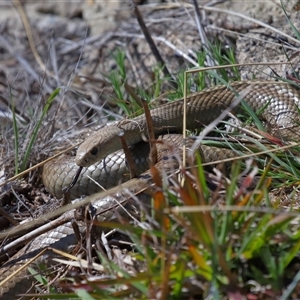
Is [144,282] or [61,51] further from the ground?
[144,282]

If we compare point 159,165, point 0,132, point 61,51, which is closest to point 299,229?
Result: point 159,165

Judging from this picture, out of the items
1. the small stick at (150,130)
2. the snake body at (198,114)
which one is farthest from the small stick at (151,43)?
the small stick at (150,130)

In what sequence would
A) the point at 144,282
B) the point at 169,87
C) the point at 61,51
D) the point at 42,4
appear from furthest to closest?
the point at 42,4 → the point at 61,51 → the point at 169,87 → the point at 144,282

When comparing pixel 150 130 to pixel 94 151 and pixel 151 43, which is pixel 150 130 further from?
pixel 151 43

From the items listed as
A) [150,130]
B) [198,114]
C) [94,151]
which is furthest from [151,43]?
[150,130]

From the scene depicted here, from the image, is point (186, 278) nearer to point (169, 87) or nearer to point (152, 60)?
point (169, 87)

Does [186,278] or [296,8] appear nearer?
[186,278]

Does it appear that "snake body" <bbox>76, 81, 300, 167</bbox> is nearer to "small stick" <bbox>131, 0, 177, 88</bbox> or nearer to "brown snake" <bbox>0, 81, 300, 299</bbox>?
"brown snake" <bbox>0, 81, 300, 299</bbox>

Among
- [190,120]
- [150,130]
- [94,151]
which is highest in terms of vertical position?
[150,130]
